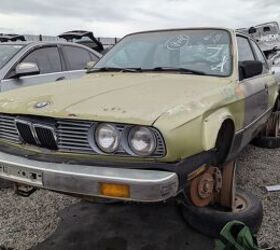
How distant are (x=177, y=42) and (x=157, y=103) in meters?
1.52

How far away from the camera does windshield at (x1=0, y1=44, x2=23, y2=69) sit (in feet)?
18.7

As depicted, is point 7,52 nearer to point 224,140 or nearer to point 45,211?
point 45,211

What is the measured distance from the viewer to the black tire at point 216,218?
10.9 feet

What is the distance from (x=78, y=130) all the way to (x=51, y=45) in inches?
156

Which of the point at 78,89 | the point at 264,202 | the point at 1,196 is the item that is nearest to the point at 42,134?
the point at 78,89

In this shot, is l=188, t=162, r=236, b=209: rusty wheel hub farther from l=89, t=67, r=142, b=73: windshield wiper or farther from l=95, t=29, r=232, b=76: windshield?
l=89, t=67, r=142, b=73: windshield wiper

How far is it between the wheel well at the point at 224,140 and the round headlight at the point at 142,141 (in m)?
0.87

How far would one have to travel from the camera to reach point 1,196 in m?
4.34

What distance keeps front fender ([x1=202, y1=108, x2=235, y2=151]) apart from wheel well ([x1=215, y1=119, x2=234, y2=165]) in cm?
22

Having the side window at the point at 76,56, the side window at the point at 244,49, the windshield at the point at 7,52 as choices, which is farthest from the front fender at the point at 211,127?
the side window at the point at 76,56

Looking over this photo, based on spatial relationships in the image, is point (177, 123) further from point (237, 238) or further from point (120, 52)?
point (120, 52)

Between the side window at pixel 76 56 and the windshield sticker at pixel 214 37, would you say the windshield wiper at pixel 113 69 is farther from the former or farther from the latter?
the side window at pixel 76 56

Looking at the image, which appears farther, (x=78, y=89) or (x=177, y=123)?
(x=78, y=89)

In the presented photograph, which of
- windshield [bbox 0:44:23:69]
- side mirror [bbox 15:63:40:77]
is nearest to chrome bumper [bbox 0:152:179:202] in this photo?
side mirror [bbox 15:63:40:77]
